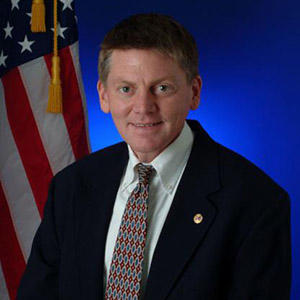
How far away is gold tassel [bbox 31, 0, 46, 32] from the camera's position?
8.82ft

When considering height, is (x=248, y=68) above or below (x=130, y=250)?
above

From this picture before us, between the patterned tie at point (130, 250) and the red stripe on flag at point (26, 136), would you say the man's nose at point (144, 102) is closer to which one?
the patterned tie at point (130, 250)

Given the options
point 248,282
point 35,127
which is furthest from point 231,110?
point 248,282

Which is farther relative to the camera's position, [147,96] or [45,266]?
[45,266]

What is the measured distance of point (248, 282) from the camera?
5.09 ft

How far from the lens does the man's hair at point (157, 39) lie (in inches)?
62.8

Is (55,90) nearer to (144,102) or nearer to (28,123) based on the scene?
(28,123)

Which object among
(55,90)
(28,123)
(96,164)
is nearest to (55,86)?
(55,90)

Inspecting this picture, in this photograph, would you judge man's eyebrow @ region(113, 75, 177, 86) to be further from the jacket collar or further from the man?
the jacket collar

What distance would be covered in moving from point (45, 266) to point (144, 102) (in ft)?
2.37

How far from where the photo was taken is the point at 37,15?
270 centimetres

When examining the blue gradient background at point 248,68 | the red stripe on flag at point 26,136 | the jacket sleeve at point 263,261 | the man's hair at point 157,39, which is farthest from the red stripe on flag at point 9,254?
the jacket sleeve at point 263,261

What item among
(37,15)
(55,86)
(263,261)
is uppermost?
(37,15)

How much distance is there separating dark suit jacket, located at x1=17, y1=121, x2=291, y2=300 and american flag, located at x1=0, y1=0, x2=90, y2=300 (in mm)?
965
